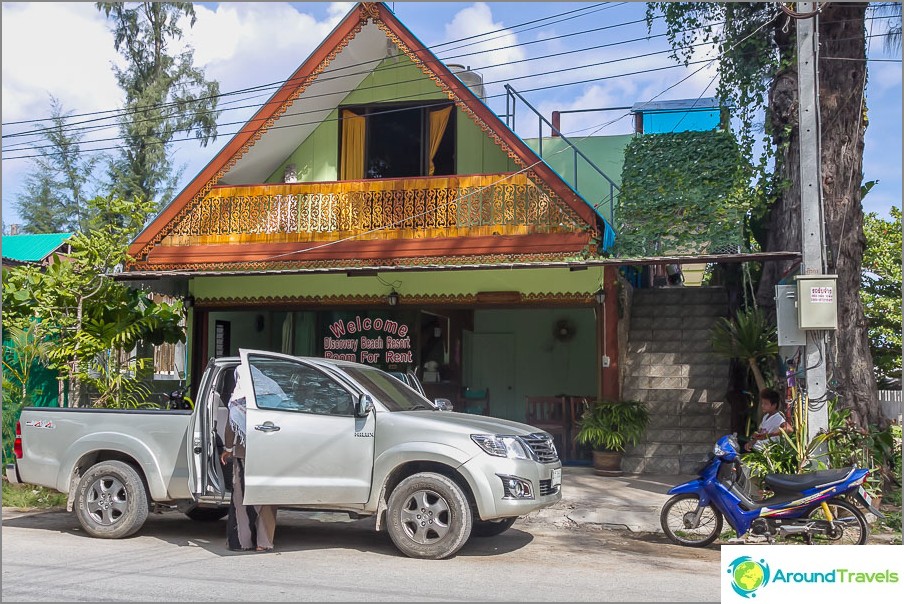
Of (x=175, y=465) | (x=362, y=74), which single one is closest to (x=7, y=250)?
(x=362, y=74)

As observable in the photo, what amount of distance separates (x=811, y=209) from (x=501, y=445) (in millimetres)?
4500

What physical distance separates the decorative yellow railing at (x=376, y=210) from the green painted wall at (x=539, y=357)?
16.8 ft

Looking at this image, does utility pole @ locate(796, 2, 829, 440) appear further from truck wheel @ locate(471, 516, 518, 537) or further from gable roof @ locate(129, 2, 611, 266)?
gable roof @ locate(129, 2, 611, 266)

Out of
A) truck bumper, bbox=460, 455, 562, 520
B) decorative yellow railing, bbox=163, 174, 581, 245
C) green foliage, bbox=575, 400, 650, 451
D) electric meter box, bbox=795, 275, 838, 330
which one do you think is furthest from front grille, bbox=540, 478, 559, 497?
decorative yellow railing, bbox=163, 174, 581, 245

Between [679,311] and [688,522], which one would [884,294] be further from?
[688,522]

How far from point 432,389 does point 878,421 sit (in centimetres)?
761

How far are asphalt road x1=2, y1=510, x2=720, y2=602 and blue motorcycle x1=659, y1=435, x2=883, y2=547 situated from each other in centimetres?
38

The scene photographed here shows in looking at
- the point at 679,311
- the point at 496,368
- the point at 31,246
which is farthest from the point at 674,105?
the point at 31,246

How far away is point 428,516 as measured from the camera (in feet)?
25.2

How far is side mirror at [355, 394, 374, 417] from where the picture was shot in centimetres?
781

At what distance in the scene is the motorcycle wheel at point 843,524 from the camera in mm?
7812

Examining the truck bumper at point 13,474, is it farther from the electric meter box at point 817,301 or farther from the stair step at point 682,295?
the stair step at point 682,295

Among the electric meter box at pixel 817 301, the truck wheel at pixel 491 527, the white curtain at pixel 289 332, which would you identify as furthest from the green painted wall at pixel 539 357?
the truck wheel at pixel 491 527

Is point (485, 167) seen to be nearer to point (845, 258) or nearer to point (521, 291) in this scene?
point (521, 291)
